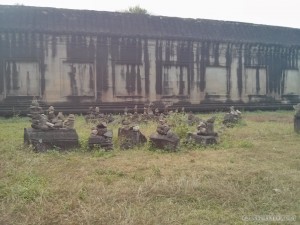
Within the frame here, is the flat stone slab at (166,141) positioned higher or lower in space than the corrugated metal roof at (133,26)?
lower

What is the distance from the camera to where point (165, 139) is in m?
7.11

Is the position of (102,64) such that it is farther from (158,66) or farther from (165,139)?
(165,139)

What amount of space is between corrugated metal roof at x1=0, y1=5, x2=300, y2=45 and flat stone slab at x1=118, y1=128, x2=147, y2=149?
8.74 meters

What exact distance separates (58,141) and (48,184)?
7.72 feet

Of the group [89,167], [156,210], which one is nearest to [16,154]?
[89,167]

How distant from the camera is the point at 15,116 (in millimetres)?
13945

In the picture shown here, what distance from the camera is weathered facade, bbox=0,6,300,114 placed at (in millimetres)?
14703

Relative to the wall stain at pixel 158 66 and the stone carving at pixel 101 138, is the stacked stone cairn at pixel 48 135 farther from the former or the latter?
the wall stain at pixel 158 66

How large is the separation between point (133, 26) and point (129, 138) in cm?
998

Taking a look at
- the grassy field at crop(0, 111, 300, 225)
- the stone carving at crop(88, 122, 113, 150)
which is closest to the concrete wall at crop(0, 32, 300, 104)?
the grassy field at crop(0, 111, 300, 225)

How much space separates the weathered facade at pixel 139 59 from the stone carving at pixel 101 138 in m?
8.39

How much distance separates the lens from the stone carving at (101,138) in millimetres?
7012

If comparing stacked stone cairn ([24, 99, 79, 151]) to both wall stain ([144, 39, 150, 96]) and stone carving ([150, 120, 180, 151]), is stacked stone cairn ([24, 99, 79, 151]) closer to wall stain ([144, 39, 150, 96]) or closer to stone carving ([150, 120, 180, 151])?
stone carving ([150, 120, 180, 151])

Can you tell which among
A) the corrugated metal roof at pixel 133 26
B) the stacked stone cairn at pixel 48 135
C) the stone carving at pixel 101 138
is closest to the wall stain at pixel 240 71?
the corrugated metal roof at pixel 133 26
